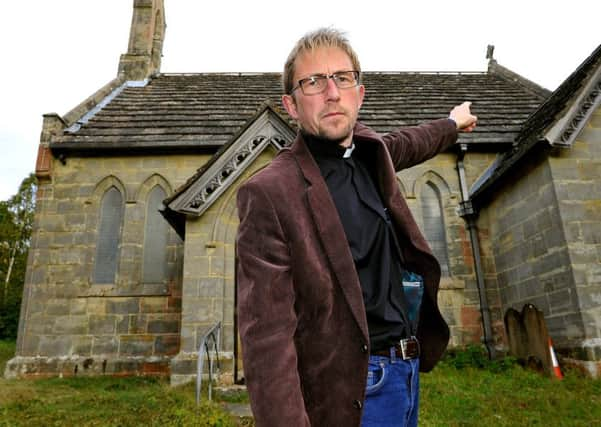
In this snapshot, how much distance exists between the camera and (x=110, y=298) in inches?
421

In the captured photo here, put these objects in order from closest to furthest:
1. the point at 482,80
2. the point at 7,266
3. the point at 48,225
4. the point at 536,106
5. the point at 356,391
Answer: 1. the point at 356,391
2. the point at 48,225
3. the point at 536,106
4. the point at 482,80
5. the point at 7,266

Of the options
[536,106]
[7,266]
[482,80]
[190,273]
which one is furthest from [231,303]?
[7,266]

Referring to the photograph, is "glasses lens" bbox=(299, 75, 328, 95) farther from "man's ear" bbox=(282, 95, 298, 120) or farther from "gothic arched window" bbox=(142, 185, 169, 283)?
"gothic arched window" bbox=(142, 185, 169, 283)

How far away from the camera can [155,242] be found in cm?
1135

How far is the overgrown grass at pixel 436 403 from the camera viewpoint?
5.39m

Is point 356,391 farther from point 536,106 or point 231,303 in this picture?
point 536,106

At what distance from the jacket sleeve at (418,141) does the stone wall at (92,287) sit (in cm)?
917

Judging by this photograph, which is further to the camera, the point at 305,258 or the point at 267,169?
the point at 267,169

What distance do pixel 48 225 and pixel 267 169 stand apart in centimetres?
1118

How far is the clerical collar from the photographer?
6.24 feet

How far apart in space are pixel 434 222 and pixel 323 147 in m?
10.2

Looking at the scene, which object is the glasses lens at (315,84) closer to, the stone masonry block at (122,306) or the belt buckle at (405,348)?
the belt buckle at (405,348)

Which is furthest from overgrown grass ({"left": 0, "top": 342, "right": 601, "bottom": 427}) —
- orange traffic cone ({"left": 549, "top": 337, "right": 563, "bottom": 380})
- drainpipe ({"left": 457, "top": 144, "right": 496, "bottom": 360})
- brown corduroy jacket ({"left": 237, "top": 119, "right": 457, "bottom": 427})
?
brown corduroy jacket ({"left": 237, "top": 119, "right": 457, "bottom": 427})

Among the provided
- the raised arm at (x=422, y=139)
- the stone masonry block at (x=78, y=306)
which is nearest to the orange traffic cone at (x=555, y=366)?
the raised arm at (x=422, y=139)
